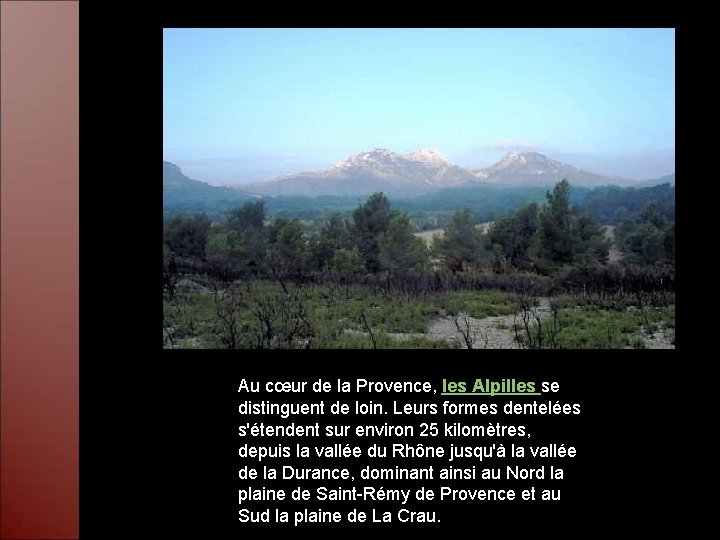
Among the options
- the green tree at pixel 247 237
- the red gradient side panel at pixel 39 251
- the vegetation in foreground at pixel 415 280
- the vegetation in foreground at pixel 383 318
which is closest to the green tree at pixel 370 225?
the vegetation in foreground at pixel 415 280

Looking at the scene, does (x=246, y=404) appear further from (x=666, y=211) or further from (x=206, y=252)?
(x=666, y=211)

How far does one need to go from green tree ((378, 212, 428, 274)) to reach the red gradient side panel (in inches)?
58.8

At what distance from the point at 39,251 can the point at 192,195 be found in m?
0.90

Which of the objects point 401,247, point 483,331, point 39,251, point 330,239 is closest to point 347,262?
point 330,239

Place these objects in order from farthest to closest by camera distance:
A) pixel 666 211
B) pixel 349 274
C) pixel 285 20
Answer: pixel 349 274, pixel 666 211, pixel 285 20

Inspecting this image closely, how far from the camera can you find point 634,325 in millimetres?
3170

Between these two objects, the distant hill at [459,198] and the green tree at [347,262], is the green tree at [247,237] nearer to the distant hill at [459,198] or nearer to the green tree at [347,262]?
the distant hill at [459,198]

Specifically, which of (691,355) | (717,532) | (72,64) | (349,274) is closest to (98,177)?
(72,64)

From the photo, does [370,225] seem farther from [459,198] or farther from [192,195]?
[192,195]

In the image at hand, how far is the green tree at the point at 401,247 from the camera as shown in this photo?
336cm

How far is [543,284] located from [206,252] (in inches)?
64.7

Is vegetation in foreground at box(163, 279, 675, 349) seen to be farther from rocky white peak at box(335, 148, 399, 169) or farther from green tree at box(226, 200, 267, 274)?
rocky white peak at box(335, 148, 399, 169)

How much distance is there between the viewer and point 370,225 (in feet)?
11.1

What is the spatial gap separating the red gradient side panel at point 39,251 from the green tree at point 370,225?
139cm
